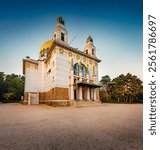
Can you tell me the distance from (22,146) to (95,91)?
22.4m

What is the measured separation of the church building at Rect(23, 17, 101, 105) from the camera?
63.1 ft

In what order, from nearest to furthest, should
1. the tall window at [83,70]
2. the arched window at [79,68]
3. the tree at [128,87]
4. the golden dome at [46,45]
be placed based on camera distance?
the arched window at [79,68] < the tall window at [83,70] < the golden dome at [46,45] < the tree at [128,87]

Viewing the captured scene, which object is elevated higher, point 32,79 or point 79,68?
point 79,68

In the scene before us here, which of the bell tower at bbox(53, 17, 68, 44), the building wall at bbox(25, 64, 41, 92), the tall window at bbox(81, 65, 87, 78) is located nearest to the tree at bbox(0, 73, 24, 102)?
the building wall at bbox(25, 64, 41, 92)

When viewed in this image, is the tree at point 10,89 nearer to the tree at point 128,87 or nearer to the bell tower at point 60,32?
the bell tower at point 60,32

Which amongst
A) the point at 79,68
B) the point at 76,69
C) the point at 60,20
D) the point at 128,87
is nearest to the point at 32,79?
the point at 76,69

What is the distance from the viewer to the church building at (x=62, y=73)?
19219 mm

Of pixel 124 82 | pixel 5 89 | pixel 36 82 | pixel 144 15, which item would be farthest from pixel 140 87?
pixel 5 89

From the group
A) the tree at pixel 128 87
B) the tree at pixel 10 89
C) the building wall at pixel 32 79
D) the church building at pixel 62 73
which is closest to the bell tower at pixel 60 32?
the church building at pixel 62 73

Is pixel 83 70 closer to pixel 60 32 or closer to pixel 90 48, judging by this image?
pixel 90 48

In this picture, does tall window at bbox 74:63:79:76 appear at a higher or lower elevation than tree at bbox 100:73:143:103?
higher

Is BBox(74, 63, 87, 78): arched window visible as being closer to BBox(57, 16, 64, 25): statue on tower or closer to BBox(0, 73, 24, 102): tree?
BBox(57, 16, 64, 25): statue on tower

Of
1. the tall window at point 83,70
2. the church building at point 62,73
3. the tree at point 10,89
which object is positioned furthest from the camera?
the tree at point 10,89

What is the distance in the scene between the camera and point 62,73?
19.5 meters
